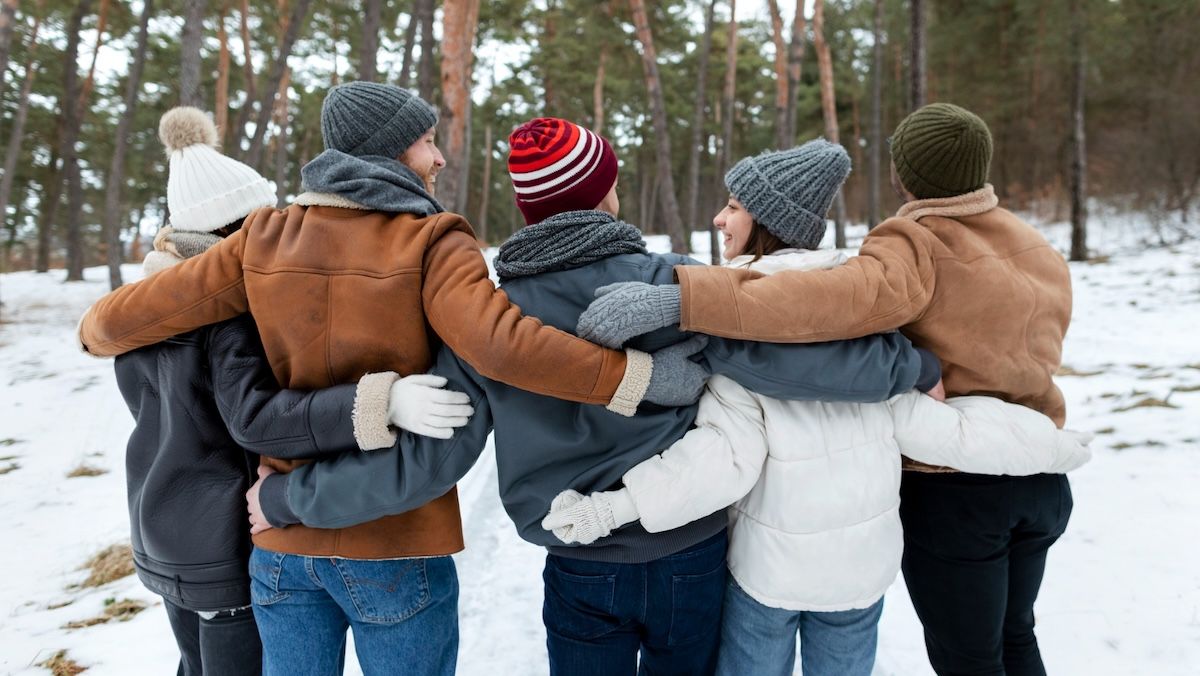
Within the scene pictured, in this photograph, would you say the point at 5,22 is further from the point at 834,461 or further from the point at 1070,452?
the point at 1070,452

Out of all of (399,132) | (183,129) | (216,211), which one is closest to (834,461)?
(399,132)

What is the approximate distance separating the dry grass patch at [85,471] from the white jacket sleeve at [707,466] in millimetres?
5776

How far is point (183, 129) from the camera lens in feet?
6.68

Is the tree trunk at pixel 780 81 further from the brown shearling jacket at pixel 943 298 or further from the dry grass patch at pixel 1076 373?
the brown shearling jacket at pixel 943 298

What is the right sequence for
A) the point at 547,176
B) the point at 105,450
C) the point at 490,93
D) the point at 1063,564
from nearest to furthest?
the point at 547,176, the point at 1063,564, the point at 105,450, the point at 490,93

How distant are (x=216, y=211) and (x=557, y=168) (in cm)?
111

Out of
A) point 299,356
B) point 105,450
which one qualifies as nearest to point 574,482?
point 299,356

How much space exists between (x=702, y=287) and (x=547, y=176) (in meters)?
0.48

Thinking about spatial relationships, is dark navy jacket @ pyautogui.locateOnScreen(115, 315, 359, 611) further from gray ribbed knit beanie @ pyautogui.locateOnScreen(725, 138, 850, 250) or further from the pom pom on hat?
gray ribbed knit beanie @ pyautogui.locateOnScreen(725, 138, 850, 250)

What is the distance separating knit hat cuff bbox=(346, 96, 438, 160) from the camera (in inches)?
67.8

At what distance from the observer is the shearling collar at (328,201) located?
1609 mm

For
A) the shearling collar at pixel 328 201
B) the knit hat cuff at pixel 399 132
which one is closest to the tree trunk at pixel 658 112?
the knit hat cuff at pixel 399 132

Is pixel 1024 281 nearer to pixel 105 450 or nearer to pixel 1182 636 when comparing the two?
pixel 1182 636

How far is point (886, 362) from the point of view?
1665 mm
